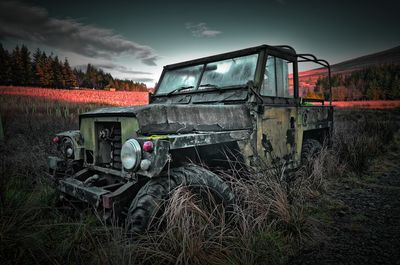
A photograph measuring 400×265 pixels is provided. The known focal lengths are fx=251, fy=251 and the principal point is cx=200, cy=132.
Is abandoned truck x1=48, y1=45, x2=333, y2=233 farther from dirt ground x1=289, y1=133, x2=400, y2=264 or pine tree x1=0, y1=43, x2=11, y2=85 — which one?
pine tree x1=0, y1=43, x2=11, y2=85

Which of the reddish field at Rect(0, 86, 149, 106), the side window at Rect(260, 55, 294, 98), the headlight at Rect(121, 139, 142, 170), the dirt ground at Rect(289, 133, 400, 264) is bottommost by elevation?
the dirt ground at Rect(289, 133, 400, 264)

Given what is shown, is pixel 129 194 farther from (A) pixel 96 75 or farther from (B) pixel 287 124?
(A) pixel 96 75

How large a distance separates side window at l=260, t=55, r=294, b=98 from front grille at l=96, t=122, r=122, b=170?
2.00 metres

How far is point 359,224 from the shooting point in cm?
271

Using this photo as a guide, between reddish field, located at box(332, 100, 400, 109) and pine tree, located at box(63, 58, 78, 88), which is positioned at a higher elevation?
pine tree, located at box(63, 58, 78, 88)

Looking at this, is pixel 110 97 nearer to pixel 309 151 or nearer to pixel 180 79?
pixel 180 79

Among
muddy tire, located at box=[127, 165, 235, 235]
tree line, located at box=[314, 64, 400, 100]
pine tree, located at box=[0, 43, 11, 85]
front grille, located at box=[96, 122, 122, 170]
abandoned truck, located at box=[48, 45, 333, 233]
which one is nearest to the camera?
muddy tire, located at box=[127, 165, 235, 235]

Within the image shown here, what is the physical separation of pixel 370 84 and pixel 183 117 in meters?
31.0

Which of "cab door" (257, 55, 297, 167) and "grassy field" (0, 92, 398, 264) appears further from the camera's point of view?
"cab door" (257, 55, 297, 167)

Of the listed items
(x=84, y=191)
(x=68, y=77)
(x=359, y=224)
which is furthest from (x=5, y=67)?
(x=359, y=224)

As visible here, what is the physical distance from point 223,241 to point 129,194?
2.98 ft

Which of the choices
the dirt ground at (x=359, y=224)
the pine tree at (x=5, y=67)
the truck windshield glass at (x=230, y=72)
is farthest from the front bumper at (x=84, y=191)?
the pine tree at (x=5, y=67)

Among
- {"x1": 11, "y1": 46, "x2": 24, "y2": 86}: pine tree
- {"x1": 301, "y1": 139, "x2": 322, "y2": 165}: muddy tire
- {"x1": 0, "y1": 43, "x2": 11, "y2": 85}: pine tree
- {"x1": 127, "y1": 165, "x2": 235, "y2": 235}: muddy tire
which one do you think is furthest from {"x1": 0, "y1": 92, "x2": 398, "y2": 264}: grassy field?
{"x1": 11, "y1": 46, "x2": 24, "y2": 86}: pine tree

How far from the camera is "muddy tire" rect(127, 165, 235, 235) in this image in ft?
6.53
